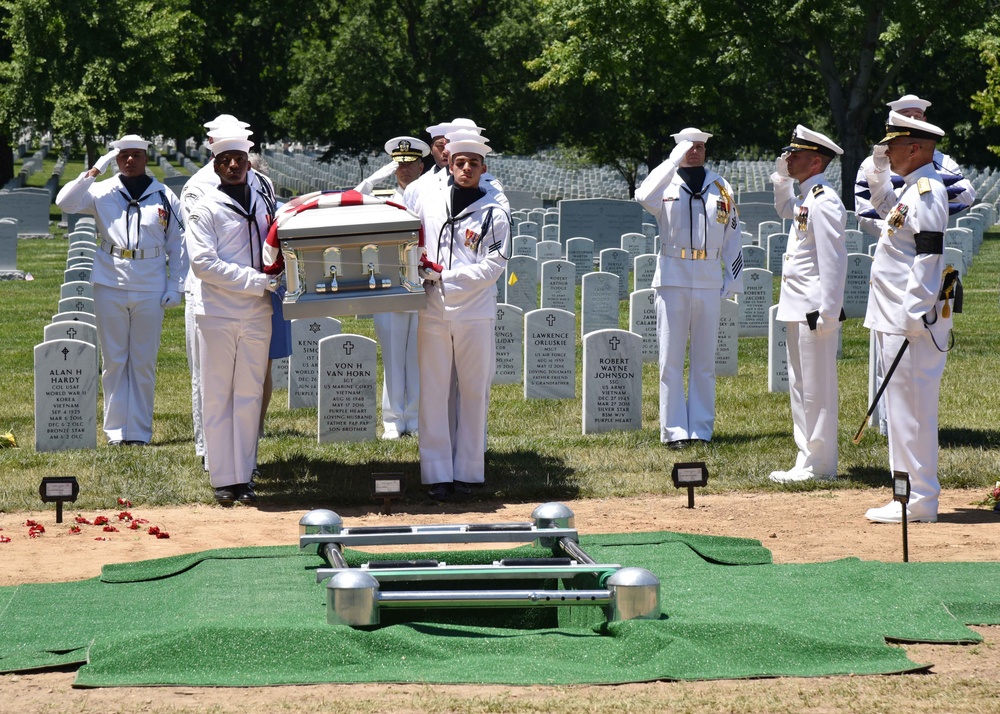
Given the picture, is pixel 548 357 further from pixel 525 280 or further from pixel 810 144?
pixel 525 280

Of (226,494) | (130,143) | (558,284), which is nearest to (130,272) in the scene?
(130,143)

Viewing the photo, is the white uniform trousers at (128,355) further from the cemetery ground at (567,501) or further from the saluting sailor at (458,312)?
the saluting sailor at (458,312)

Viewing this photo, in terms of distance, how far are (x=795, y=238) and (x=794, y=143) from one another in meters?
0.62

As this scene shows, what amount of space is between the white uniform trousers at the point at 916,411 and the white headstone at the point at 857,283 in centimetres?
770

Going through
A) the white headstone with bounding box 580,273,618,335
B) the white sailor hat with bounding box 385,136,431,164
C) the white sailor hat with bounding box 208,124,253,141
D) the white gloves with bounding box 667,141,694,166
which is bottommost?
the white headstone with bounding box 580,273,618,335

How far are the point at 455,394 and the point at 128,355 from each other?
2.98m

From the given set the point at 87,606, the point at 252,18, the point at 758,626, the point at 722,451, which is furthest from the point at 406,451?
the point at 252,18

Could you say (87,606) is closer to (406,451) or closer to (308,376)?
(406,451)

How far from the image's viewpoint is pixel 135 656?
16.2 ft

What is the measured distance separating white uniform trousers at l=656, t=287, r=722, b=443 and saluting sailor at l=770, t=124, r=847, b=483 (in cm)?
113

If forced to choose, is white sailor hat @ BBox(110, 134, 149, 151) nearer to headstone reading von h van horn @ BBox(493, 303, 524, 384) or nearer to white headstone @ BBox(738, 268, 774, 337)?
headstone reading von h van horn @ BBox(493, 303, 524, 384)

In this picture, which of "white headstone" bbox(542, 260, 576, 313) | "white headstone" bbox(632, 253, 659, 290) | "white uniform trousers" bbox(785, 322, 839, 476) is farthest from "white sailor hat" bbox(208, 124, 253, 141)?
"white headstone" bbox(632, 253, 659, 290)

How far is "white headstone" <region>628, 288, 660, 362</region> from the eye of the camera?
13.2 m

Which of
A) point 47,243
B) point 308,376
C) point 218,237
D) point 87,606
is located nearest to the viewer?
point 87,606
